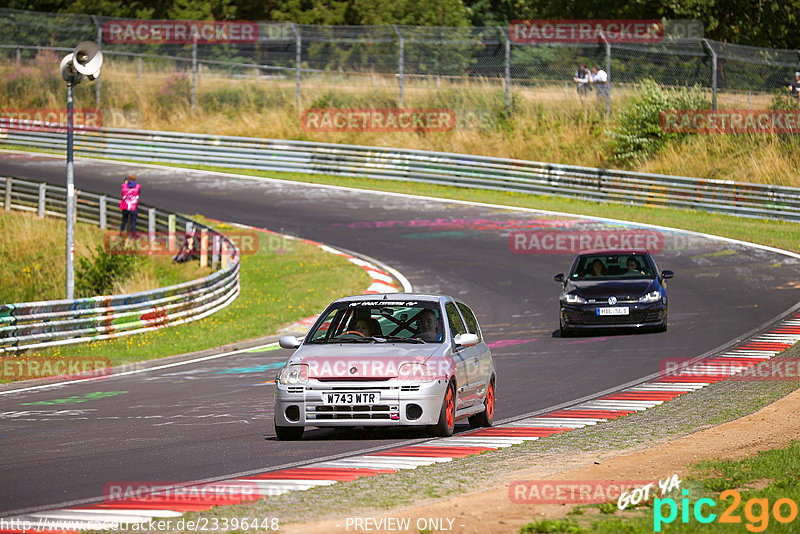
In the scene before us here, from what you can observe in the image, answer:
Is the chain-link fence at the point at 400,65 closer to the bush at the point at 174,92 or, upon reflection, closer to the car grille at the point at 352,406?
the bush at the point at 174,92

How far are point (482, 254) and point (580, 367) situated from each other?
484 inches

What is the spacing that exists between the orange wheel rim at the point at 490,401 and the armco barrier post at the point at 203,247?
53.3 ft

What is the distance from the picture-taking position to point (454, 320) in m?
11.8

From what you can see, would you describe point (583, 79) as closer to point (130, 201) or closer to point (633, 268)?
point (130, 201)

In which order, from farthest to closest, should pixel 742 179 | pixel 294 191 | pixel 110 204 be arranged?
pixel 294 191 → pixel 742 179 → pixel 110 204

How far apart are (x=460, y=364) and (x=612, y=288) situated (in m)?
8.98

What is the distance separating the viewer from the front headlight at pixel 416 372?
34.0 ft

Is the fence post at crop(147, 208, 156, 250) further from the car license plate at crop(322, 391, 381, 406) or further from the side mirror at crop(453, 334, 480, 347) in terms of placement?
the car license plate at crop(322, 391, 381, 406)

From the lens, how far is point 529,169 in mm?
37250

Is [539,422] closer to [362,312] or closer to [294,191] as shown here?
[362,312]

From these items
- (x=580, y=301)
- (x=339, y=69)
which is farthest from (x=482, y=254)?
(x=339, y=69)

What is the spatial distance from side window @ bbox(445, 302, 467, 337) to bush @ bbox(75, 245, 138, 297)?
653 inches

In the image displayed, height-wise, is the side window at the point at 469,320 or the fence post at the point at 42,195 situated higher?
the side window at the point at 469,320

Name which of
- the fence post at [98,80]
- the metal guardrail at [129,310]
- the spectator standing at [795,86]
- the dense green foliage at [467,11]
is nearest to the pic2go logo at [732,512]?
the metal guardrail at [129,310]
